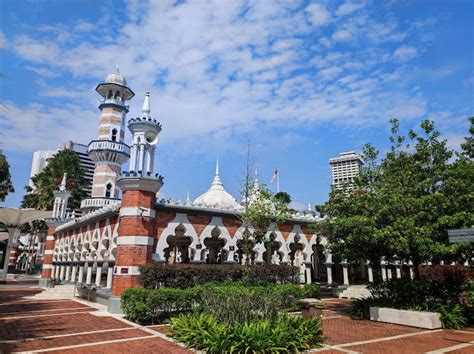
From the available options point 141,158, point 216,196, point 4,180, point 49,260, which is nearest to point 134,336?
point 141,158

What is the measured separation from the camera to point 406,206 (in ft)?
41.4

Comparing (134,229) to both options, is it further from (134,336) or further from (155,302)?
(134,336)

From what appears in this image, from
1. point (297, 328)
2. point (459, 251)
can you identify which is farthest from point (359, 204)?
point (297, 328)

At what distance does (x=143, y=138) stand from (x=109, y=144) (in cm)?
2090

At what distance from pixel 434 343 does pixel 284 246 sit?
1083 cm

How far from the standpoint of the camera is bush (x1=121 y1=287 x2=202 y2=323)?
1264cm

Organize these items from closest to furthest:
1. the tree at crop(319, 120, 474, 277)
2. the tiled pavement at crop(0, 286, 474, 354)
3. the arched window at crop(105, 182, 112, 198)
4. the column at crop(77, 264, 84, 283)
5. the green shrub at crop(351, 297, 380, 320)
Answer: the tiled pavement at crop(0, 286, 474, 354) → the tree at crop(319, 120, 474, 277) → the green shrub at crop(351, 297, 380, 320) → the column at crop(77, 264, 84, 283) → the arched window at crop(105, 182, 112, 198)

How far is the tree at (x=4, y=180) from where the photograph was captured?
122 feet

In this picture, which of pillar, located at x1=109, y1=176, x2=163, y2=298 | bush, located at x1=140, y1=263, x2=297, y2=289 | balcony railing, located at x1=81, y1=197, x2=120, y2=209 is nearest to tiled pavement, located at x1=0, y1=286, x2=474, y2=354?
pillar, located at x1=109, y1=176, x2=163, y2=298

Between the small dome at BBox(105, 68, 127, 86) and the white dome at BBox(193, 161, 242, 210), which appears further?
the small dome at BBox(105, 68, 127, 86)

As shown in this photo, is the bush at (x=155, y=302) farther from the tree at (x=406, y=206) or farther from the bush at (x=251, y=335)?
the tree at (x=406, y=206)

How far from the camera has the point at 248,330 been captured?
8.30 metres

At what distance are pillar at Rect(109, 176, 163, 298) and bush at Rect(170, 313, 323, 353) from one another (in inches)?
210

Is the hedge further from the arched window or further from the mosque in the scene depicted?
the arched window
